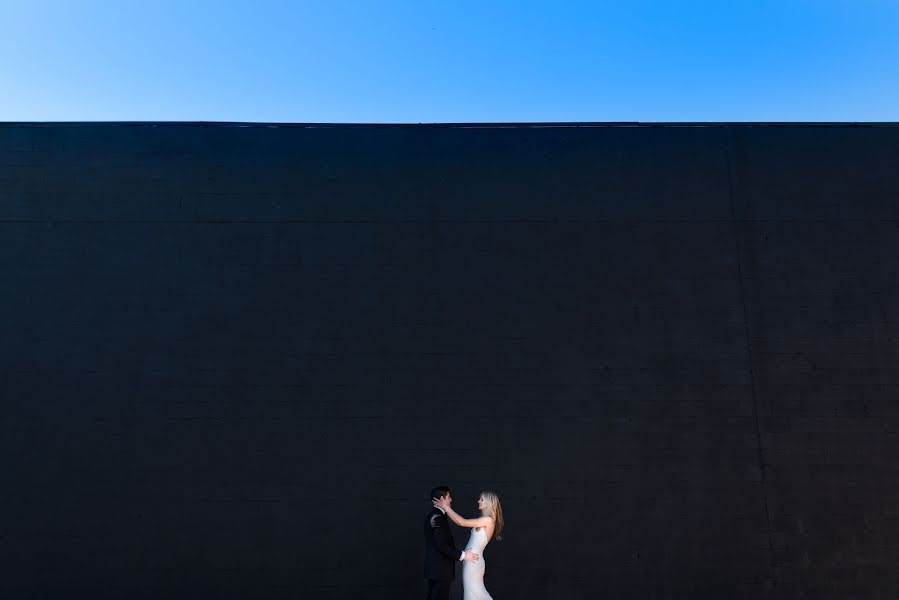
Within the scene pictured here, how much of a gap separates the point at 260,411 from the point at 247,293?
4.79 feet

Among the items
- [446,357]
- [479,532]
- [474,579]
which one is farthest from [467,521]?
[446,357]

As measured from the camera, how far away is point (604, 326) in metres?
8.80

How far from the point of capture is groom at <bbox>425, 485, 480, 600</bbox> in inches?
291

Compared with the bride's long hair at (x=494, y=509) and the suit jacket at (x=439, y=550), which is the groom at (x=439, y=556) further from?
the bride's long hair at (x=494, y=509)

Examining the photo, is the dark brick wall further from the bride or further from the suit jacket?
the suit jacket

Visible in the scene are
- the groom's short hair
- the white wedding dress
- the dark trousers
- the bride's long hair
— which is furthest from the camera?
the bride's long hair

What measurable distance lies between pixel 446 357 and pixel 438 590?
2.63 metres

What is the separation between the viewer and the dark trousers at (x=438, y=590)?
24.4ft

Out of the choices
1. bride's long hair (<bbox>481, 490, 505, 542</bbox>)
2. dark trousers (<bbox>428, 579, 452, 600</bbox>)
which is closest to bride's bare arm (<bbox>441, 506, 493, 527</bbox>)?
bride's long hair (<bbox>481, 490, 505, 542</bbox>)

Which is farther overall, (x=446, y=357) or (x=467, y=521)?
(x=446, y=357)

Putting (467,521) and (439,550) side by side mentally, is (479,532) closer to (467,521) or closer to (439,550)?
(467,521)

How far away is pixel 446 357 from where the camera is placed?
8695 mm

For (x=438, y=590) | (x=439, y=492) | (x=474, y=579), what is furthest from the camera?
(x=439, y=492)

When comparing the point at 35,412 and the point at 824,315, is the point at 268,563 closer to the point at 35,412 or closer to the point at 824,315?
the point at 35,412
